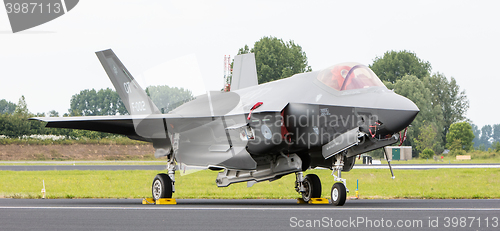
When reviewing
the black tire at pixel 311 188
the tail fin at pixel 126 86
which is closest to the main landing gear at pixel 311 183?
the black tire at pixel 311 188

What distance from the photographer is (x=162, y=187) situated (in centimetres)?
1622

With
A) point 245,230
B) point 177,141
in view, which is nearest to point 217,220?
point 245,230

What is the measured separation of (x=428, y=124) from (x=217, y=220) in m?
62.7

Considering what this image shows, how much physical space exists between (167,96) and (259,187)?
7.18 meters

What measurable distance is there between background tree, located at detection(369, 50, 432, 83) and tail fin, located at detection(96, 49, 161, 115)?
230 ft

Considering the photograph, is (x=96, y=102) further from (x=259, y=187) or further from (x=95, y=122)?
(x=95, y=122)

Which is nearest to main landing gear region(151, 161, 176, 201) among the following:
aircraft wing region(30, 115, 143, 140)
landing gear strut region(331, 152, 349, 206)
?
aircraft wing region(30, 115, 143, 140)

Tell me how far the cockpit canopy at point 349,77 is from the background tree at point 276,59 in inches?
1953

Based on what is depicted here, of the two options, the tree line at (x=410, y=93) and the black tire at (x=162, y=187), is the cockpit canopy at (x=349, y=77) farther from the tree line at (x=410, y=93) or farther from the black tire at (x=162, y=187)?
the tree line at (x=410, y=93)

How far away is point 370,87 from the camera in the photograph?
12930 mm

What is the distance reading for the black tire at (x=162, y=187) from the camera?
16188 mm

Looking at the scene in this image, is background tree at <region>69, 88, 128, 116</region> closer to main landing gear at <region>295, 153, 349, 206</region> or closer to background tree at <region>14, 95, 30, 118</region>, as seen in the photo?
background tree at <region>14, 95, 30, 118</region>

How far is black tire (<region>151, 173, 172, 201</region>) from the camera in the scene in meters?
16.2

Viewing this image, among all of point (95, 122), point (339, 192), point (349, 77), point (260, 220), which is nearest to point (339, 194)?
point (339, 192)
